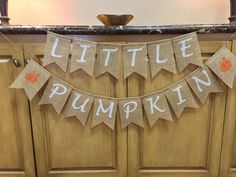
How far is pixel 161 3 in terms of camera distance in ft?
5.32

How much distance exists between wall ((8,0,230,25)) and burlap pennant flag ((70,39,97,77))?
0.75 m

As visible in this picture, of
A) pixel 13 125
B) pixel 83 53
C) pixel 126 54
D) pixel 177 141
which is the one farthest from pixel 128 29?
pixel 13 125

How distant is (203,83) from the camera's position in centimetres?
101

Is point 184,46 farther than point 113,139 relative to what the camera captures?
No

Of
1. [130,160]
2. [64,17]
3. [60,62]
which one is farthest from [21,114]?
[64,17]

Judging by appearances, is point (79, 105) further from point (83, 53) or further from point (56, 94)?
point (83, 53)

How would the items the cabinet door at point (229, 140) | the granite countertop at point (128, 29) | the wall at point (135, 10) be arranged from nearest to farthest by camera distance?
the granite countertop at point (128, 29), the cabinet door at point (229, 140), the wall at point (135, 10)

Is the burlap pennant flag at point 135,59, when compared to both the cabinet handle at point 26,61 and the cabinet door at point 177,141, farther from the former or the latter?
the cabinet handle at point 26,61

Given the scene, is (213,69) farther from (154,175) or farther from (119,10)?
(119,10)

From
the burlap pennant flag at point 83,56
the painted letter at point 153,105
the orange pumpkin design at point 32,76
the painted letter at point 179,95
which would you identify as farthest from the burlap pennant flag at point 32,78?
the painted letter at point 179,95

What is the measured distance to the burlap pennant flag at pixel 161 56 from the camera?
97 cm

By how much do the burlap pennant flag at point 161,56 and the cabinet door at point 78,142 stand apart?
17cm

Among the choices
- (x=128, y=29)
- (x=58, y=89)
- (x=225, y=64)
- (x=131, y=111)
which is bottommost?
(x=131, y=111)

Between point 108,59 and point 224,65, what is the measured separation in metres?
0.51
